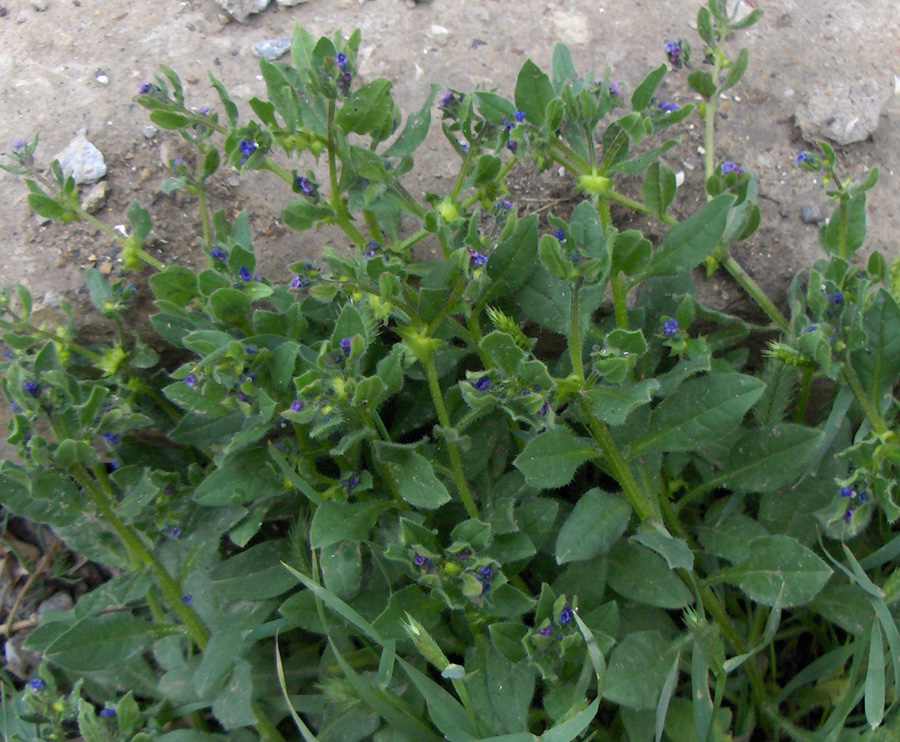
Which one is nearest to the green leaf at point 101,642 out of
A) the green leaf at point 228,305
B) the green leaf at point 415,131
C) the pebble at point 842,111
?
the green leaf at point 228,305

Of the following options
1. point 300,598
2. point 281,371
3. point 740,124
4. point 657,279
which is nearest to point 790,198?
point 740,124

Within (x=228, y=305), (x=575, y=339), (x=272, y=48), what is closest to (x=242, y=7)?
(x=272, y=48)

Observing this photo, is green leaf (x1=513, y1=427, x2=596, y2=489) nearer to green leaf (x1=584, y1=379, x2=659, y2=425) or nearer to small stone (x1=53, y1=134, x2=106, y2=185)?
green leaf (x1=584, y1=379, x2=659, y2=425)

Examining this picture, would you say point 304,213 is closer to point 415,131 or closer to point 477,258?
point 415,131

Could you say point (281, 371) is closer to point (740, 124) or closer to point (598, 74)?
point (598, 74)

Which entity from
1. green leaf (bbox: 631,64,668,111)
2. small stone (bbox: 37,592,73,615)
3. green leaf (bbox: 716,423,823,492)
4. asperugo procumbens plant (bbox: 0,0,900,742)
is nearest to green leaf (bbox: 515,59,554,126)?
asperugo procumbens plant (bbox: 0,0,900,742)

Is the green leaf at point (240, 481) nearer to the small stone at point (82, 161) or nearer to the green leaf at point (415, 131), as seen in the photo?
the green leaf at point (415, 131)
